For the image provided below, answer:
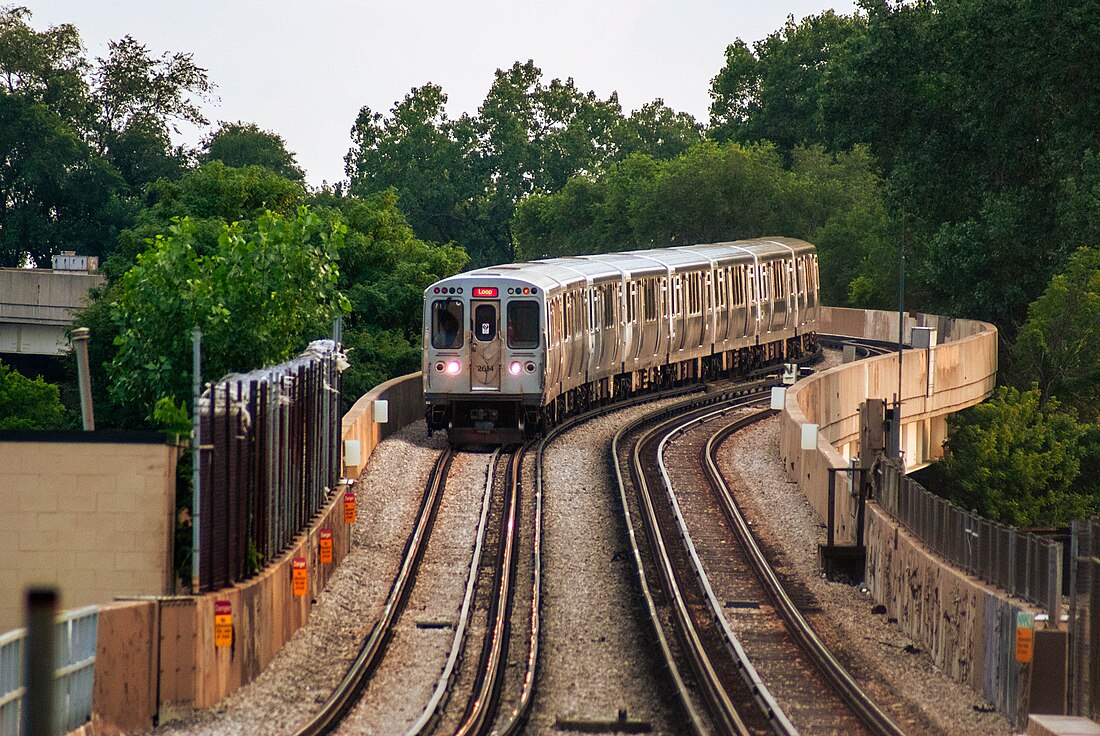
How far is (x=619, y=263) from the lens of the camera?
3759 cm

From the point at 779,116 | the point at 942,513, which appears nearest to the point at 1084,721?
the point at 942,513

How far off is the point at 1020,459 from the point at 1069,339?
5.25 meters

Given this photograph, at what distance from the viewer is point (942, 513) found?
1833 cm

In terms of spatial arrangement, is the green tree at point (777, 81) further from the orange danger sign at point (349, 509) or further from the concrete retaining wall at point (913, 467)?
the orange danger sign at point (349, 509)

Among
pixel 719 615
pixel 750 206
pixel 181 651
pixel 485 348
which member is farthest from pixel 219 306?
pixel 750 206

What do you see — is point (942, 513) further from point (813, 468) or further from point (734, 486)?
point (734, 486)

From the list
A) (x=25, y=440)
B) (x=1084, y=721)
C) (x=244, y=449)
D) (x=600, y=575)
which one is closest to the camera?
(x=1084, y=721)

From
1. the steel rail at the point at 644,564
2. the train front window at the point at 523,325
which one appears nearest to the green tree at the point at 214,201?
the steel rail at the point at 644,564

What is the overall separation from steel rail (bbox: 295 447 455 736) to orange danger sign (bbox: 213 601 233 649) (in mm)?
1032

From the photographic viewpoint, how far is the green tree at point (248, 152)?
117 meters

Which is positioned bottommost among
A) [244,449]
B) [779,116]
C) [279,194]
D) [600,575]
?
[600,575]

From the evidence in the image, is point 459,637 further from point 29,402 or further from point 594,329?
point 29,402

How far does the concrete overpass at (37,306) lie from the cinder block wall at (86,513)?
130 ft

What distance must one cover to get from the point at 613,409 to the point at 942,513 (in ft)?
61.2
